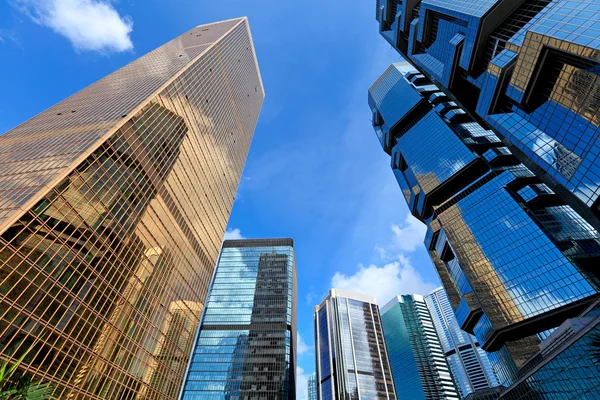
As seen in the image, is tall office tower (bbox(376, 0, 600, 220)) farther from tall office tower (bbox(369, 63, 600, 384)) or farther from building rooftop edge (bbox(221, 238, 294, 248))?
building rooftop edge (bbox(221, 238, 294, 248))

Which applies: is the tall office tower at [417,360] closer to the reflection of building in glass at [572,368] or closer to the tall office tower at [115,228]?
the reflection of building in glass at [572,368]

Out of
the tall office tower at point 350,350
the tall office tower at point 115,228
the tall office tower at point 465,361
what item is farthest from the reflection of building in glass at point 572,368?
the tall office tower at point 465,361

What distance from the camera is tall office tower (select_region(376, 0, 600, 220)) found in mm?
41969

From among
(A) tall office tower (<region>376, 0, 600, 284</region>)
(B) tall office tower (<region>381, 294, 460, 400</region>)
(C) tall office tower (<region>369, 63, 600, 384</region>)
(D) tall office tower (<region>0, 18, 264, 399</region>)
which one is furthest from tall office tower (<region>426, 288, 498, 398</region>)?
(D) tall office tower (<region>0, 18, 264, 399</region>)

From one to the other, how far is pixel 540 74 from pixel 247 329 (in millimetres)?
104473

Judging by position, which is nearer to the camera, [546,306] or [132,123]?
[132,123]

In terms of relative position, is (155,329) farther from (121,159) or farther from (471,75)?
(471,75)

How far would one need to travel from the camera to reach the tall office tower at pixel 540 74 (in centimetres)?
4197

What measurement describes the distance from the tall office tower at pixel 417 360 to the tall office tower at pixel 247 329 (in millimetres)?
88938

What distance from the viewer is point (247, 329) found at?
10612 centimetres

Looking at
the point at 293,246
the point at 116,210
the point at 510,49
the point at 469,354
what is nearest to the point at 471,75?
the point at 510,49

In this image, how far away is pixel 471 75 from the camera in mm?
69562

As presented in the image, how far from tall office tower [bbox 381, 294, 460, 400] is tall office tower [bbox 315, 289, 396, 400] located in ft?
73.7

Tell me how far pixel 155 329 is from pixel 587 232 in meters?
93.6
